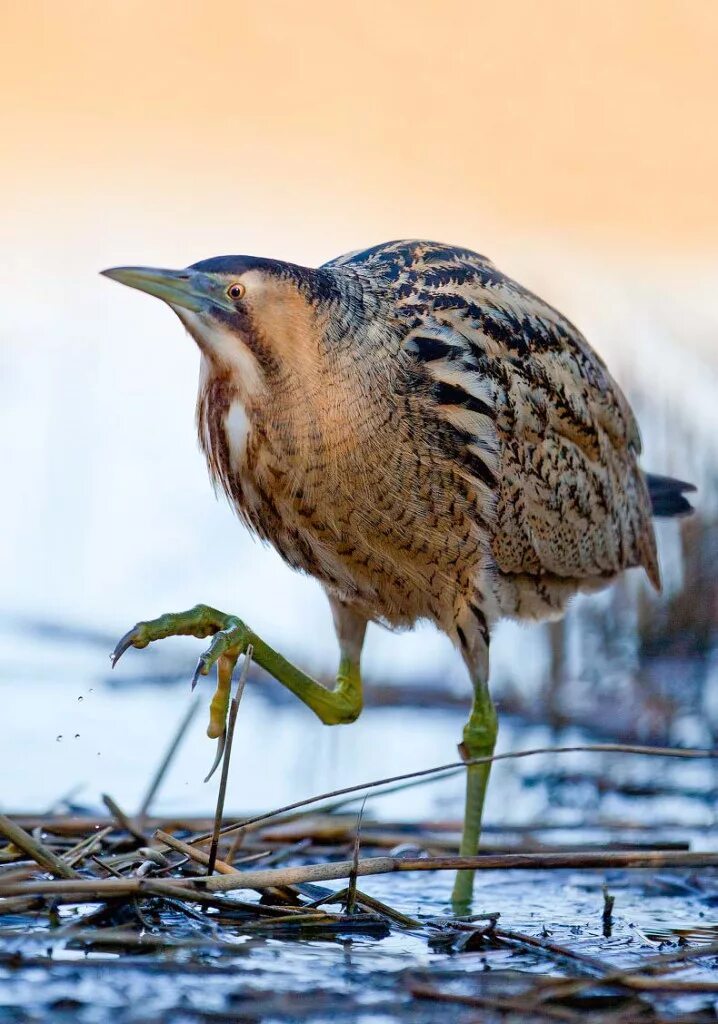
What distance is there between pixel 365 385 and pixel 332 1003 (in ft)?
4.57

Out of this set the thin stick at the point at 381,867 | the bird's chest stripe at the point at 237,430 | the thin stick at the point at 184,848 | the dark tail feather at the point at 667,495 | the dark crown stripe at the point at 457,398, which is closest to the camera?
the thin stick at the point at 381,867

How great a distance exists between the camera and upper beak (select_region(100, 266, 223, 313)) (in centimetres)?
313

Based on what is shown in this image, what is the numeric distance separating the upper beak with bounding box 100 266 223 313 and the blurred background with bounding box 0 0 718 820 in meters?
0.84

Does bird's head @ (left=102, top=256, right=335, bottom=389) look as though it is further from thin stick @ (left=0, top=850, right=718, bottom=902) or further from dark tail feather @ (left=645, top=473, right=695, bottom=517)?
dark tail feather @ (left=645, top=473, right=695, bottom=517)

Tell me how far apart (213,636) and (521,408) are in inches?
39.9

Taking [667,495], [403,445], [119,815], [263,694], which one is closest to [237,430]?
[403,445]

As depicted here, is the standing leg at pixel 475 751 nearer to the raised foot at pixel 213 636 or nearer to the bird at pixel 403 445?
the bird at pixel 403 445

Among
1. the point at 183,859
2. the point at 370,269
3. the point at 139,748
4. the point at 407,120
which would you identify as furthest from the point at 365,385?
the point at 407,120

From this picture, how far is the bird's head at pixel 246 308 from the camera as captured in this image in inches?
125

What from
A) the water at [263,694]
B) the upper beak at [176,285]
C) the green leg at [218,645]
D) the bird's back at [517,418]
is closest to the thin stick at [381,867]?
the water at [263,694]

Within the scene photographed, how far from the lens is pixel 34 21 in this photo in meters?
11.1

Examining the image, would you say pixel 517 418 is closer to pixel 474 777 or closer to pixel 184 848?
pixel 474 777

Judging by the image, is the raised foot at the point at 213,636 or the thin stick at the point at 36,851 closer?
the thin stick at the point at 36,851

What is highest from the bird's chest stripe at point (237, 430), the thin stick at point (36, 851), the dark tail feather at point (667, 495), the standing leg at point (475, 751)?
the dark tail feather at point (667, 495)
